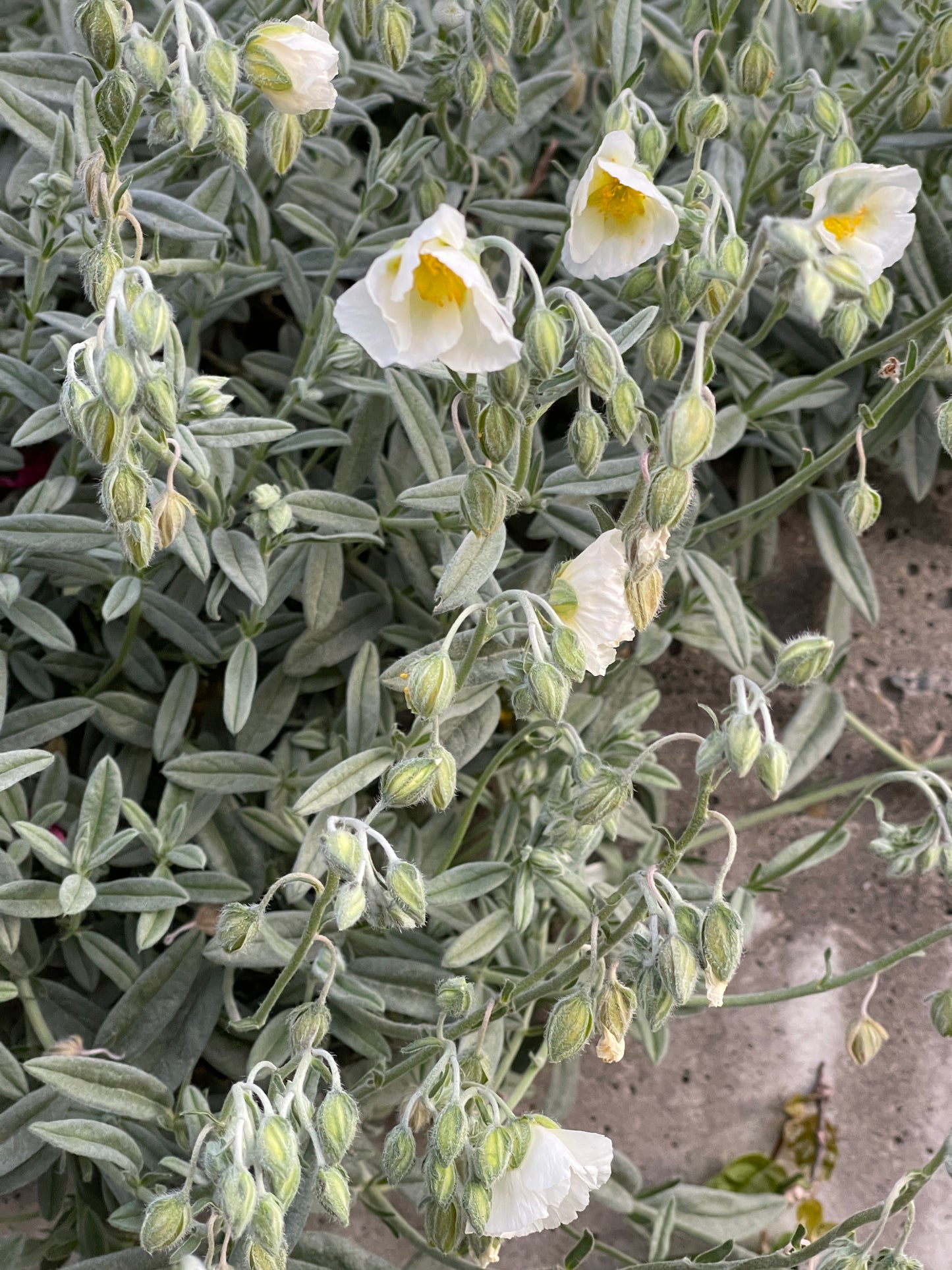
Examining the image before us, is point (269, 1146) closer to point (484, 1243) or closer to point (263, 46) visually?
point (484, 1243)

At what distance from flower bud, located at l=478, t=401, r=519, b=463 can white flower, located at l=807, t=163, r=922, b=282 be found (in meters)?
0.35

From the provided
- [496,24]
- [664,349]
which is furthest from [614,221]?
[496,24]

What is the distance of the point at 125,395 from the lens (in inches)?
47.1

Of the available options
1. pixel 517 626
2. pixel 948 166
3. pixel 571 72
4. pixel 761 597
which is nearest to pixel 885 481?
pixel 761 597

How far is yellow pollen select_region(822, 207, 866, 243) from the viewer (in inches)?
61.4

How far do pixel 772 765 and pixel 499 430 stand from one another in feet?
1.41

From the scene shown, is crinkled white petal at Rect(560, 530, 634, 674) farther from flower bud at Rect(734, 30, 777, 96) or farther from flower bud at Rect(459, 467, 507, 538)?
flower bud at Rect(734, 30, 777, 96)

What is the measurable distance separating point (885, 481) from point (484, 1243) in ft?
5.09

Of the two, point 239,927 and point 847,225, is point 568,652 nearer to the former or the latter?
point 239,927

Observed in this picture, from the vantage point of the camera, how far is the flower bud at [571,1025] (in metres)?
1.35

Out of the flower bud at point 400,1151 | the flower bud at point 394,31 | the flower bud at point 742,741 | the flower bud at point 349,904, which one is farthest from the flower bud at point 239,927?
the flower bud at point 394,31

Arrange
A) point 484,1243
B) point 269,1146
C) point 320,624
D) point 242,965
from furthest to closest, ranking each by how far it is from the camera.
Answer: point 320,624 < point 242,965 < point 484,1243 < point 269,1146

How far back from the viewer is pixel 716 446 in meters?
1.91

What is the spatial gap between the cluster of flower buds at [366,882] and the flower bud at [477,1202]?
28 centimetres
